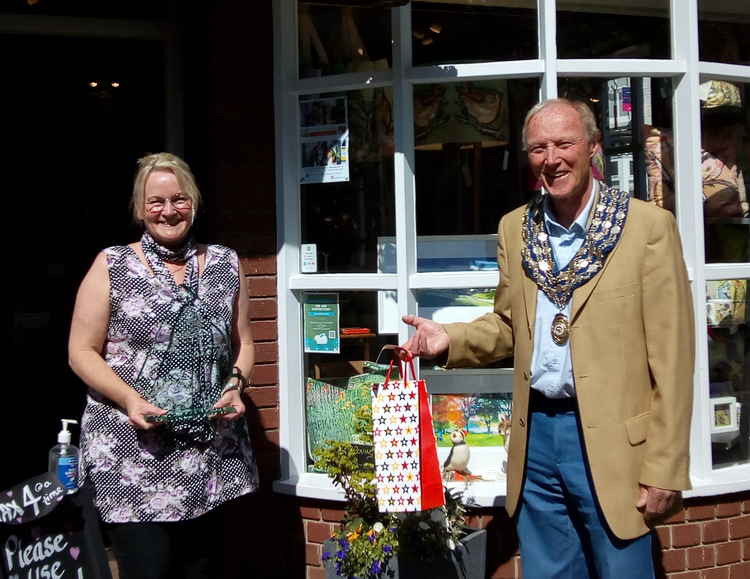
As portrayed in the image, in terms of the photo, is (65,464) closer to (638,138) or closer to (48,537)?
(48,537)

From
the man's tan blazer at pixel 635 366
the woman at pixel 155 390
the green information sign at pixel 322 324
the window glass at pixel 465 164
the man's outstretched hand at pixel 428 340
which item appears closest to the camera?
the man's tan blazer at pixel 635 366

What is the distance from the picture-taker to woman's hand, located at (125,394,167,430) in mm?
3092

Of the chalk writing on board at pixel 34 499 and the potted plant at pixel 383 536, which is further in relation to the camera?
the potted plant at pixel 383 536

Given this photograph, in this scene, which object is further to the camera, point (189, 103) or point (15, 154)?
point (15, 154)

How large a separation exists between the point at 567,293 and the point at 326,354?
1716 millimetres

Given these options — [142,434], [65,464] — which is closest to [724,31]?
[142,434]

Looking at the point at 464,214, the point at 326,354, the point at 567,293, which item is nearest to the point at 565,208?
the point at 567,293

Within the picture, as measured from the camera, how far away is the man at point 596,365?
9.05 ft

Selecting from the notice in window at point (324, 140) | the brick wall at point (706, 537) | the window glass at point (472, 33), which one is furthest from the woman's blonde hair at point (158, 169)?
the brick wall at point (706, 537)

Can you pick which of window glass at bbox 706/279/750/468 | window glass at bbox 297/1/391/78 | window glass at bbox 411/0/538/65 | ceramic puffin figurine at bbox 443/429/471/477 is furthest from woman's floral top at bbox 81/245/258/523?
window glass at bbox 706/279/750/468

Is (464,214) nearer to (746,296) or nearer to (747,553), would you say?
(746,296)

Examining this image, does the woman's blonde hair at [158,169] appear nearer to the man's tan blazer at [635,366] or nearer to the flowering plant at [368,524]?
the flowering plant at [368,524]

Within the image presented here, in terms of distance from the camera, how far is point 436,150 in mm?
4227

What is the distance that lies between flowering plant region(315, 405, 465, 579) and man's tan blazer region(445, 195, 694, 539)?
104 centimetres
